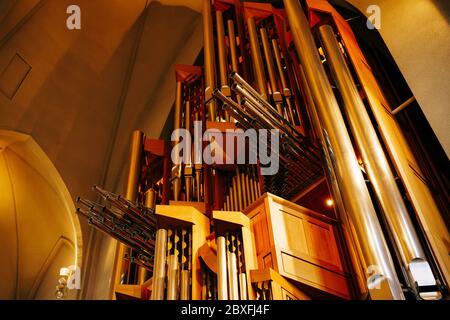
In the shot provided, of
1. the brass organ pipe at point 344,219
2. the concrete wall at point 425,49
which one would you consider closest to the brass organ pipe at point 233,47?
the concrete wall at point 425,49

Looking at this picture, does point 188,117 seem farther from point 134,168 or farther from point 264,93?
point 264,93

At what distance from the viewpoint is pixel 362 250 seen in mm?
2355

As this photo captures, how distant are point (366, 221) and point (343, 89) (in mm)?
1180

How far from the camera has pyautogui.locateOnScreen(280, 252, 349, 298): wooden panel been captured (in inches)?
99.7

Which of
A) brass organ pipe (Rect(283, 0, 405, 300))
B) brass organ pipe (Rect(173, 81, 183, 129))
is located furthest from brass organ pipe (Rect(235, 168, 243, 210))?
brass organ pipe (Rect(173, 81, 183, 129))

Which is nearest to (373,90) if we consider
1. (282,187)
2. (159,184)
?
(282,187)

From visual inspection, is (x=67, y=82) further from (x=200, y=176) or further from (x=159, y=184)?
(x=200, y=176)

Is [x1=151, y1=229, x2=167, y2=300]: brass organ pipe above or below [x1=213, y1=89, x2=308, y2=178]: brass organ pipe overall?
below

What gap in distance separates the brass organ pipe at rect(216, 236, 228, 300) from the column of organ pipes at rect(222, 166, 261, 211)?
45.9 inches

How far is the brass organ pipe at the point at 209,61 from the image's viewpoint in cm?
453

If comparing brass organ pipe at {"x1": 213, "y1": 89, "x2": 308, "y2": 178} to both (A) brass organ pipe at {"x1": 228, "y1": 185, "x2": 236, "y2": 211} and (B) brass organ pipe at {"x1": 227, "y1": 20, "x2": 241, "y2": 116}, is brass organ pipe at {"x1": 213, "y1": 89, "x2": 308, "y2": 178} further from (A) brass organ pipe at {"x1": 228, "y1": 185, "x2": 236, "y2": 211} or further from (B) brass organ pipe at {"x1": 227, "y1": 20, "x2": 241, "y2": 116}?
(B) brass organ pipe at {"x1": 227, "y1": 20, "x2": 241, "y2": 116}

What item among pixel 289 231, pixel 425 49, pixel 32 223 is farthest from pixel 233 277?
pixel 32 223

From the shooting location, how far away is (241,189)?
3975 millimetres

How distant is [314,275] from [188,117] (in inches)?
123
